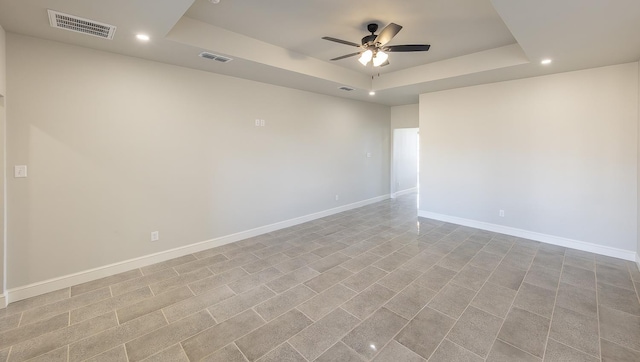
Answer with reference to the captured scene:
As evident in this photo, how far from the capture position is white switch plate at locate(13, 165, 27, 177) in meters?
2.77

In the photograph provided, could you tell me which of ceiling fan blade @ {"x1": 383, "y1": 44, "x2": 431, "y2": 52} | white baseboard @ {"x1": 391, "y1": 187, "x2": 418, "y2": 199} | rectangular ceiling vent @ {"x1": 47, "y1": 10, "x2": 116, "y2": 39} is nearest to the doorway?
white baseboard @ {"x1": 391, "y1": 187, "x2": 418, "y2": 199}

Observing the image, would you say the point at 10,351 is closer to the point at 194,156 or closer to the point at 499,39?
the point at 194,156

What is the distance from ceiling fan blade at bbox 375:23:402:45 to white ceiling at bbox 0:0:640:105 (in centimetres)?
26

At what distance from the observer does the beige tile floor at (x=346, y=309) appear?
6.83 ft

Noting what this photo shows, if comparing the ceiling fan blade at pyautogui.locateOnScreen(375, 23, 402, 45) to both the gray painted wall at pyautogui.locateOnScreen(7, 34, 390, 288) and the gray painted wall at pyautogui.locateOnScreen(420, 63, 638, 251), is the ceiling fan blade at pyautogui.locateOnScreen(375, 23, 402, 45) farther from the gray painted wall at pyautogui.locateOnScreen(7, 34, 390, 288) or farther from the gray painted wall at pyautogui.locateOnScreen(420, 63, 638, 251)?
the gray painted wall at pyautogui.locateOnScreen(420, 63, 638, 251)

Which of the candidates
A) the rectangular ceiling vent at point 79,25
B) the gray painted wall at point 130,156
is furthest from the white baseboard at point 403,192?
the rectangular ceiling vent at point 79,25

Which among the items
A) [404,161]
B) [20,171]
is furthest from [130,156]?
[404,161]

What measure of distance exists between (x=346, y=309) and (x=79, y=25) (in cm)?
380

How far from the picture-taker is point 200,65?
12.3 feet

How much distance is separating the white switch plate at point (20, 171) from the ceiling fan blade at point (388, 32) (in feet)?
13.3

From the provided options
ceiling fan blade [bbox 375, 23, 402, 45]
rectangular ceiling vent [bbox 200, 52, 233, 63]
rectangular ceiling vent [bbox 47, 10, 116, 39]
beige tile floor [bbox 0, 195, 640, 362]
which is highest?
rectangular ceiling vent [bbox 200, 52, 233, 63]

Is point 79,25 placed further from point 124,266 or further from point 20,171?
point 124,266

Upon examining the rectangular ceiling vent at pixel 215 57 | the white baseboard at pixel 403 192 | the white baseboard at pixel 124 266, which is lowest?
the white baseboard at pixel 124 266

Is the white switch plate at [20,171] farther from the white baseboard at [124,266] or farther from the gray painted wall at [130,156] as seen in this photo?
the white baseboard at [124,266]
